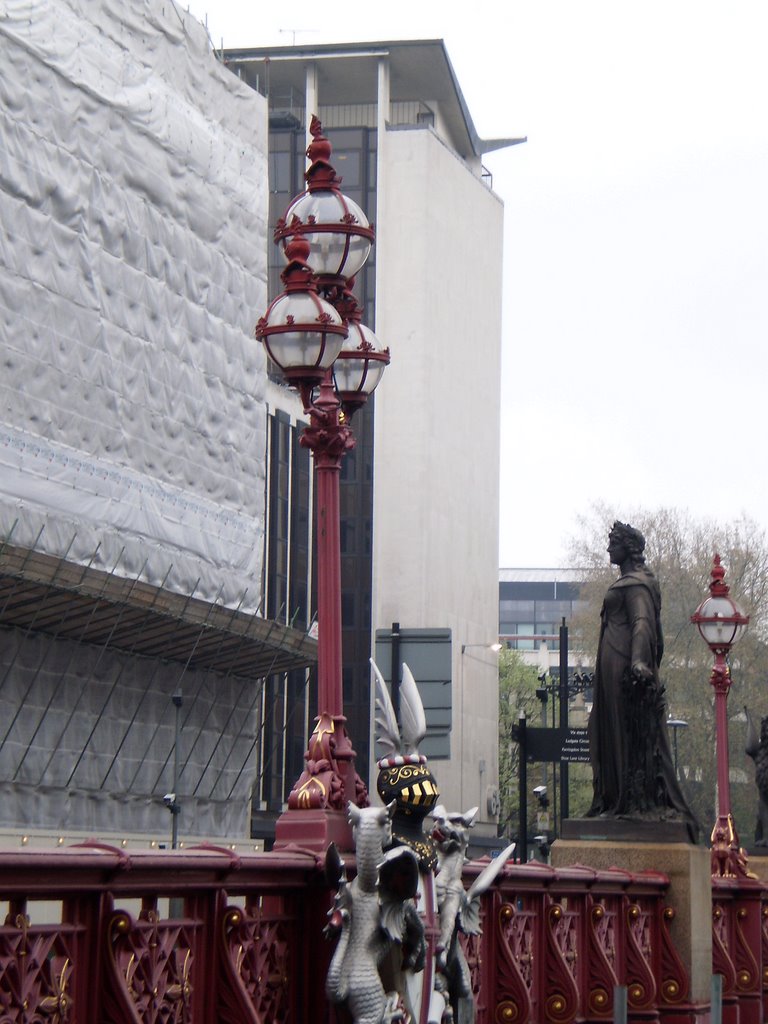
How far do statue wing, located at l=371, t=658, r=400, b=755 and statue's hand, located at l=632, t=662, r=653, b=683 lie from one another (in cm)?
606

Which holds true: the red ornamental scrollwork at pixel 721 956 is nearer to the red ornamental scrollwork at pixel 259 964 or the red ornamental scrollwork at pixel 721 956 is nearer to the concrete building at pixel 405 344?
the red ornamental scrollwork at pixel 259 964

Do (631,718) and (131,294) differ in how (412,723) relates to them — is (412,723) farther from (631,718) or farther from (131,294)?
(131,294)

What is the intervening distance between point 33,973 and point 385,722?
2796 millimetres

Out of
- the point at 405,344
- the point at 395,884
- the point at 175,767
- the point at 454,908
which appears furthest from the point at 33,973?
the point at 405,344

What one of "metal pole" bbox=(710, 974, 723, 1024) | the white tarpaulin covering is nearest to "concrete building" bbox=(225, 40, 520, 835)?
the white tarpaulin covering

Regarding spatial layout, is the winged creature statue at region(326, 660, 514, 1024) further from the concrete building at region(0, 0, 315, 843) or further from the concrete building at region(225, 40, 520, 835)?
the concrete building at region(225, 40, 520, 835)

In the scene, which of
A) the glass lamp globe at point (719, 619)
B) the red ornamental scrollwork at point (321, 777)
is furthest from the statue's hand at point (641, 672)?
the glass lamp globe at point (719, 619)

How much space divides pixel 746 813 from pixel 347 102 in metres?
34.2

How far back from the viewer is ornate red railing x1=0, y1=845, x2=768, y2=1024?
23.5 ft

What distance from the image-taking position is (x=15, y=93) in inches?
1491

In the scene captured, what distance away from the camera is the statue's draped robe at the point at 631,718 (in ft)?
51.4

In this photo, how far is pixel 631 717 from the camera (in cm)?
1573

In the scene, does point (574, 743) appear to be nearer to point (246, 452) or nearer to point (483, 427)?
point (246, 452)

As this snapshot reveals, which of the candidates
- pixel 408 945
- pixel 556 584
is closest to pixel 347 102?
pixel 408 945
